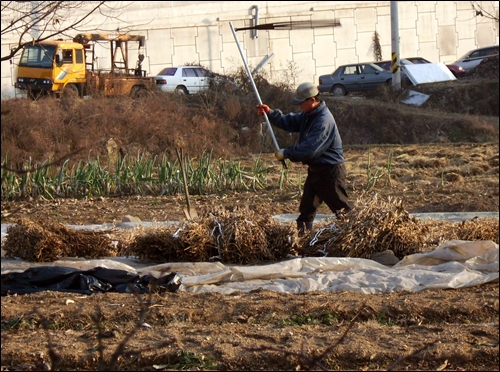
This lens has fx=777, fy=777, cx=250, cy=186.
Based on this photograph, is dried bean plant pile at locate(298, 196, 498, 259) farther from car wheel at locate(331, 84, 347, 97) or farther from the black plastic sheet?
car wheel at locate(331, 84, 347, 97)

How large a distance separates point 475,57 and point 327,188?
78.6 ft

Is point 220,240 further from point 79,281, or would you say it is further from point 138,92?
point 138,92

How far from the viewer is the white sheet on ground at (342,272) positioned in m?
5.60

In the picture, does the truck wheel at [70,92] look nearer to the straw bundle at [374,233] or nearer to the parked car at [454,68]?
the parked car at [454,68]

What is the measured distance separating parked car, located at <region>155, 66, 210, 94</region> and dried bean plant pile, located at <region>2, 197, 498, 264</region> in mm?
18092

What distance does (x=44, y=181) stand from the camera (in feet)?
35.5

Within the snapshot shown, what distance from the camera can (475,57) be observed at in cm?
2927

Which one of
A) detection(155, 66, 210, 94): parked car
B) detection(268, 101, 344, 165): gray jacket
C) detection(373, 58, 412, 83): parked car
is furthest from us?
detection(373, 58, 412, 83): parked car

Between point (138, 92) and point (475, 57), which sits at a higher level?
point (475, 57)

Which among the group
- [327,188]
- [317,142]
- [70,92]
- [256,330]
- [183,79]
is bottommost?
[256,330]

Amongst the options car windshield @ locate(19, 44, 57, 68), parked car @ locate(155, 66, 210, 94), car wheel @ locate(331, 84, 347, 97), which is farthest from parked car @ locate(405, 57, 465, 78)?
car windshield @ locate(19, 44, 57, 68)

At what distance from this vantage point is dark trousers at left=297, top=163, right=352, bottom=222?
710 cm

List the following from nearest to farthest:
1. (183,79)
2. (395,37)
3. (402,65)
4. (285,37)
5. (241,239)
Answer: (241,239) → (395,37) → (183,79) → (402,65) → (285,37)

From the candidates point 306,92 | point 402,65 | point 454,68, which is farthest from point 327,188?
point 454,68
